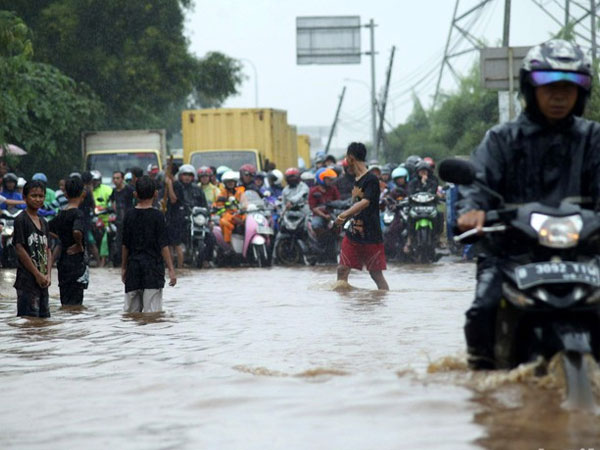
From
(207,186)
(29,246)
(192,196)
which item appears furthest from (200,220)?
(29,246)

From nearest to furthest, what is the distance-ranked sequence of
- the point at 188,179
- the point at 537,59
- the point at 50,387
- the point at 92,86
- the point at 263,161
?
1. the point at 537,59
2. the point at 50,387
3. the point at 188,179
4. the point at 263,161
5. the point at 92,86

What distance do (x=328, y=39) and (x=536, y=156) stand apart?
132 feet

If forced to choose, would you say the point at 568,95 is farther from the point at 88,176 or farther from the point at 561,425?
the point at 88,176

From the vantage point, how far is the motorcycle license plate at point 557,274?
17.8ft

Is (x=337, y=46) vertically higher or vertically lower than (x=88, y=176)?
higher

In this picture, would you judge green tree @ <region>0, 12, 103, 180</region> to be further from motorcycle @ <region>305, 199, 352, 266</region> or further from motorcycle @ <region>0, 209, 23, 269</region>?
motorcycle @ <region>305, 199, 352, 266</region>

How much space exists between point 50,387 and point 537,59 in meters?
3.37

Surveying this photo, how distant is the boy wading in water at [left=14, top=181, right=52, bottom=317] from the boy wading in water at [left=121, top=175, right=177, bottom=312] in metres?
0.71

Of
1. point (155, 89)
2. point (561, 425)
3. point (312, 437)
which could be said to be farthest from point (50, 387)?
point (155, 89)

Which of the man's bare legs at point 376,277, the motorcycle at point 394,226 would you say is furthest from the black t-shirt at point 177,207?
the man's bare legs at point 376,277

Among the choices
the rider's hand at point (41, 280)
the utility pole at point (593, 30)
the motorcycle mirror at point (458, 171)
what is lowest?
the rider's hand at point (41, 280)

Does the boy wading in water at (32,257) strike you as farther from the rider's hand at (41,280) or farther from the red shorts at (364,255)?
the red shorts at (364,255)

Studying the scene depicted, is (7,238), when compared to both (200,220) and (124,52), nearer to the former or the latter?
(200,220)

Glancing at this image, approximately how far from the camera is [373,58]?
47.8 m
